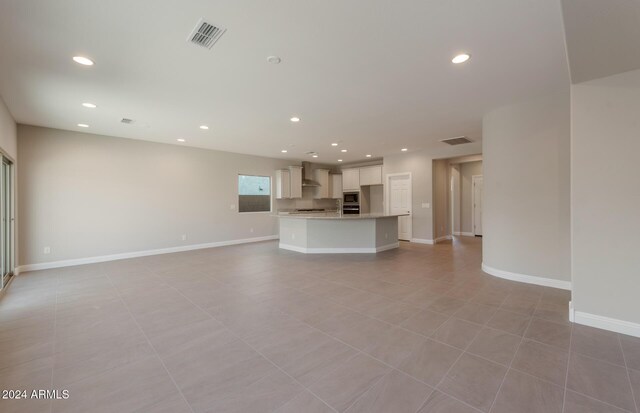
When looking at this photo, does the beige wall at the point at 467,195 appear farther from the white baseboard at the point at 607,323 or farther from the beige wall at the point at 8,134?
the beige wall at the point at 8,134

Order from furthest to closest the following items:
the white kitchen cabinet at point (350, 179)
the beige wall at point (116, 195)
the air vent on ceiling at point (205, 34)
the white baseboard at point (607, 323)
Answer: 1. the white kitchen cabinet at point (350, 179)
2. the beige wall at point (116, 195)
3. the white baseboard at point (607, 323)
4. the air vent on ceiling at point (205, 34)

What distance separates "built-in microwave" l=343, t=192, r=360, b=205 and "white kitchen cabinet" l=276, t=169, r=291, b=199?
7.86ft

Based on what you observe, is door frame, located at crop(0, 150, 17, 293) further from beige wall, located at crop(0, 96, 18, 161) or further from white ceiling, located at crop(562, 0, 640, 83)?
white ceiling, located at crop(562, 0, 640, 83)

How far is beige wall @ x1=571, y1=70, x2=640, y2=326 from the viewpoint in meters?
2.51

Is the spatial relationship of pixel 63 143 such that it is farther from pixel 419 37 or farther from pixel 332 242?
pixel 419 37

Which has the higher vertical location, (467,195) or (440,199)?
(467,195)

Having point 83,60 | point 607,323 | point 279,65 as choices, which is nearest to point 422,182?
point 607,323

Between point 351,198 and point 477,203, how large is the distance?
173 inches

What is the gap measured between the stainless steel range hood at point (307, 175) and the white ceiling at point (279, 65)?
4.92 meters

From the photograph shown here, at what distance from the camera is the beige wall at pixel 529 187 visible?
12.2 feet

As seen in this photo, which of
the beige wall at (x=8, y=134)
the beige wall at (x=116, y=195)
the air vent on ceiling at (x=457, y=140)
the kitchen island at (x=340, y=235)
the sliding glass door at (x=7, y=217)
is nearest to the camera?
the beige wall at (x=8, y=134)

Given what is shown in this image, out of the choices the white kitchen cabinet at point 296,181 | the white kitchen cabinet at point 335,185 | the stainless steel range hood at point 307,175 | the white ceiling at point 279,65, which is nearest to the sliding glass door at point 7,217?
the white ceiling at point 279,65

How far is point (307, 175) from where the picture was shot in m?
10.1

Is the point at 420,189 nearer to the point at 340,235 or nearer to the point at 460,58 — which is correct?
the point at 340,235
